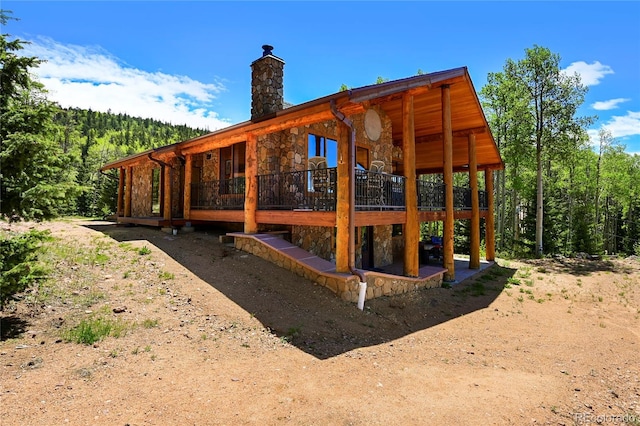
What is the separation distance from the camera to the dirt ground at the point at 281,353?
344 cm

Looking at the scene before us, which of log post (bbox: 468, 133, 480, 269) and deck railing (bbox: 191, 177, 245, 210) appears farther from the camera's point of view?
log post (bbox: 468, 133, 480, 269)

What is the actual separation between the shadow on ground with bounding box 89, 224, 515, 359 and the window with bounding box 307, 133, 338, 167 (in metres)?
4.07

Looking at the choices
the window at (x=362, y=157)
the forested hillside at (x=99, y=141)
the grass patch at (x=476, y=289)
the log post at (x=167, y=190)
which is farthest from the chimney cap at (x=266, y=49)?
the grass patch at (x=476, y=289)

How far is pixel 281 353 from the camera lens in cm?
480

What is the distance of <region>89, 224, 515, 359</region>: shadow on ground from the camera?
5.62 meters

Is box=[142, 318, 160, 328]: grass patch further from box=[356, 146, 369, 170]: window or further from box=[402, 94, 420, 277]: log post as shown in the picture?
Result: box=[356, 146, 369, 170]: window

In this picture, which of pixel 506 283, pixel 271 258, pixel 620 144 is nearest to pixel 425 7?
pixel 271 258

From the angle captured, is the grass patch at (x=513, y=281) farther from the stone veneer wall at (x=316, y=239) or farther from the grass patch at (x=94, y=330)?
the grass patch at (x=94, y=330)

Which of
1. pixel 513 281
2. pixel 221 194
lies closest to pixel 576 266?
pixel 513 281

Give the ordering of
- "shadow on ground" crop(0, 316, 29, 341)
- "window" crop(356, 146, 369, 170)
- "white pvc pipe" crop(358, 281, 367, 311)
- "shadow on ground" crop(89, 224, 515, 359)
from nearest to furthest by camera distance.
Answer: "shadow on ground" crop(0, 316, 29, 341) < "shadow on ground" crop(89, 224, 515, 359) < "white pvc pipe" crop(358, 281, 367, 311) < "window" crop(356, 146, 369, 170)

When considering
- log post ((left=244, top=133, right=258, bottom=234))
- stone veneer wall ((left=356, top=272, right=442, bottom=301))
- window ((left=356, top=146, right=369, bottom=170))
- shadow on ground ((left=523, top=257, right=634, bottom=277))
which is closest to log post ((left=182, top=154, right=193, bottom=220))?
log post ((left=244, top=133, right=258, bottom=234))

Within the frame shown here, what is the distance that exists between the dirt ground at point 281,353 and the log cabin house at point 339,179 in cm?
123

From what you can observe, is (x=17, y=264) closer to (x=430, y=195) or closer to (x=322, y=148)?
(x=322, y=148)

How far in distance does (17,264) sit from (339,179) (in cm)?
577
